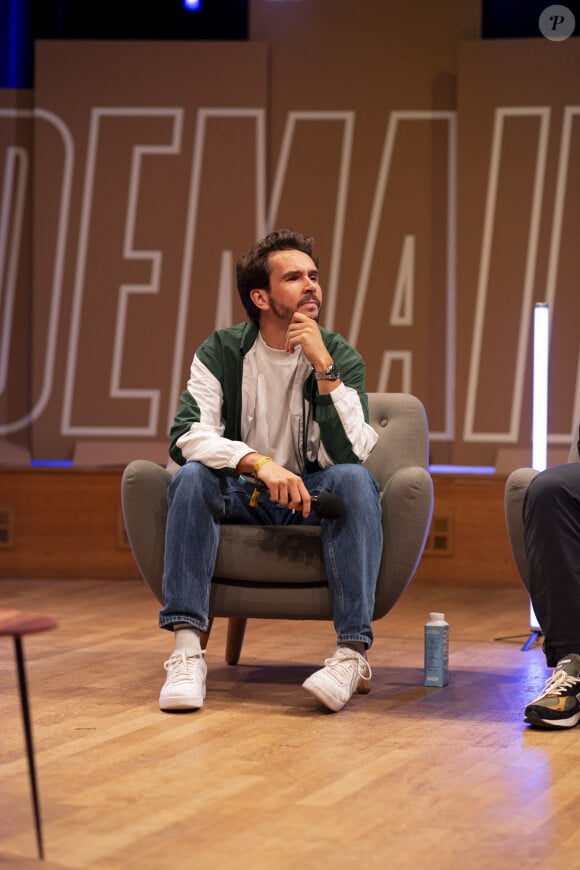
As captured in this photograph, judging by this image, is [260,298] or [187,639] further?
[260,298]

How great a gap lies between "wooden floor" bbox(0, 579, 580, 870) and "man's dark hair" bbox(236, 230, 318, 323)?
3.44 ft

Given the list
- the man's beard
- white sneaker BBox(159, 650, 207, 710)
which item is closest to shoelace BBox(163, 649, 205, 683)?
white sneaker BBox(159, 650, 207, 710)

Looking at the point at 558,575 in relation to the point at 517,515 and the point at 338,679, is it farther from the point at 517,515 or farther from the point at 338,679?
the point at 338,679

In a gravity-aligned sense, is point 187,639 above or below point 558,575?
below

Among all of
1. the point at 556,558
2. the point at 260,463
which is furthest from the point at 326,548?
the point at 556,558

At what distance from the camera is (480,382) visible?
551cm

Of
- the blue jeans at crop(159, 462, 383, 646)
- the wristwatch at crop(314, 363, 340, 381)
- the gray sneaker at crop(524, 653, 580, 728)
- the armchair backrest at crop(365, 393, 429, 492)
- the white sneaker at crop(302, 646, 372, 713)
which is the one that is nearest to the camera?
the gray sneaker at crop(524, 653, 580, 728)

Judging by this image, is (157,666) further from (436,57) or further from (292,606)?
(436,57)

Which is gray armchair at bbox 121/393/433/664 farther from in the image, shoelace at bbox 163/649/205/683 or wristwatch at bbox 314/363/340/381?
wristwatch at bbox 314/363/340/381

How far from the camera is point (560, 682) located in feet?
9.34

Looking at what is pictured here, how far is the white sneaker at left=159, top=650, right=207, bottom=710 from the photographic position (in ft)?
9.64

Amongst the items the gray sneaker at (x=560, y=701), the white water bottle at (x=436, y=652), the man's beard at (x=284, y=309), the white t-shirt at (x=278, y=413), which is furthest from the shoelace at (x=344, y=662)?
the man's beard at (x=284, y=309)

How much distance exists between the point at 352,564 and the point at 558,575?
0.48 meters

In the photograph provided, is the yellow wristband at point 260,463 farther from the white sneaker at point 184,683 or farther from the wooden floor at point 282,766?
the wooden floor at point 282,766
